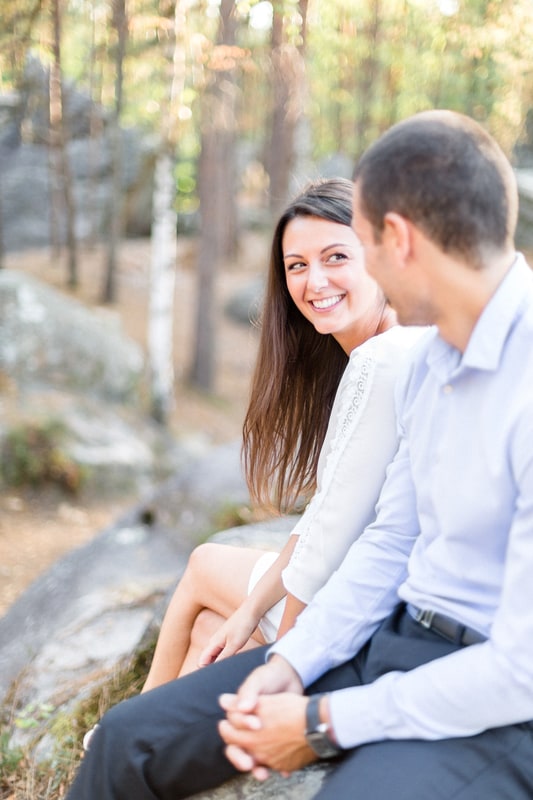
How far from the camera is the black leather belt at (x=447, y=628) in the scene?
1875mm

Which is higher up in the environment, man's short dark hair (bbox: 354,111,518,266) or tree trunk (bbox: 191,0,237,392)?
man's short dark hair (bbox: 354,111,518,266)

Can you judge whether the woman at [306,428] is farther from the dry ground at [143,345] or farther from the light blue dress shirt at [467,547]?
the dry ground at [143,345]

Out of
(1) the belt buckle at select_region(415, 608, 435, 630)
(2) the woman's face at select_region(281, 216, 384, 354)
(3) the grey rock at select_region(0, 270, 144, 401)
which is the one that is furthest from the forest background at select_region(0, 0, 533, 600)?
(1) the belt buckle at select_region(415, 608, 435, 630)

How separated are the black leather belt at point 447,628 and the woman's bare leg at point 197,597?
930mm

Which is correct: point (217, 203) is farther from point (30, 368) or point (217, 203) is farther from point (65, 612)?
point (65, 612)

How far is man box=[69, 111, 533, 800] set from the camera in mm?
1719

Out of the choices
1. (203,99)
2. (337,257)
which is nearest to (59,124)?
(203,99)

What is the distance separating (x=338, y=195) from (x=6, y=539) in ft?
18.3

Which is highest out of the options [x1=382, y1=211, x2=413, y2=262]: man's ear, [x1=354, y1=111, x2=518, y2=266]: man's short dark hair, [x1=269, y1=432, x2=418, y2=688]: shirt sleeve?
[x1=354, y1=111, x2=518, y2=266]: man's short dark hair

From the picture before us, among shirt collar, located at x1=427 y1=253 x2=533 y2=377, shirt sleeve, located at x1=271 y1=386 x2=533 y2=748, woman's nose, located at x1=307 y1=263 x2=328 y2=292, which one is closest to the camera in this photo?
shirt sleeve, located at x1=271 y1=386 x2=533 y2=748

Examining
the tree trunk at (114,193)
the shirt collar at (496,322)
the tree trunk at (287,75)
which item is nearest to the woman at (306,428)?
the shirt collar at (496,322)

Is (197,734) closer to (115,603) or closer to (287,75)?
(115,603)

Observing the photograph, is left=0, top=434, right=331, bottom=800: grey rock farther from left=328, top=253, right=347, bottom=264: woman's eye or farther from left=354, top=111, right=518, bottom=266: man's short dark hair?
left=328, top=253, right=347, bottom=264: woman's eye

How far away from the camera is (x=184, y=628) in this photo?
2.93m
